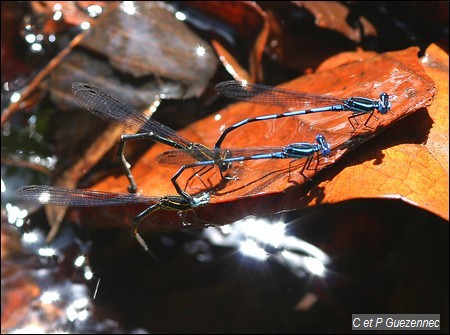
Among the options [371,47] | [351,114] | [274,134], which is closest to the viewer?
[351,114]

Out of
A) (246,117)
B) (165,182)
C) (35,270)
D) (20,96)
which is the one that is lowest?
(35,270)

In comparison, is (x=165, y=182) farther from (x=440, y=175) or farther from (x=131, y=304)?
(x=440, y=175)

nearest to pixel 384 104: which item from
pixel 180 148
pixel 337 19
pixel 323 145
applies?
pixel 323 145

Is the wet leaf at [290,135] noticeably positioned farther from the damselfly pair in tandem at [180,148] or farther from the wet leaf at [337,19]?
the wet leaf at [337,19]

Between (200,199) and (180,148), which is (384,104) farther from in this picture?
(180,148)

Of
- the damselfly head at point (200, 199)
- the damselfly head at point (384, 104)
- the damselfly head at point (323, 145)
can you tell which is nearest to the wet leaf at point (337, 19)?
the damselfly head at point (384, 104)

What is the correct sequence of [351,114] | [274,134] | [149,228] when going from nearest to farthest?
[351,114] < [274,134] < [149,228]

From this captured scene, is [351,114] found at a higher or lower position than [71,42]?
lower

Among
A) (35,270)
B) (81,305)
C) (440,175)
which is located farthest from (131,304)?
(440,175)
